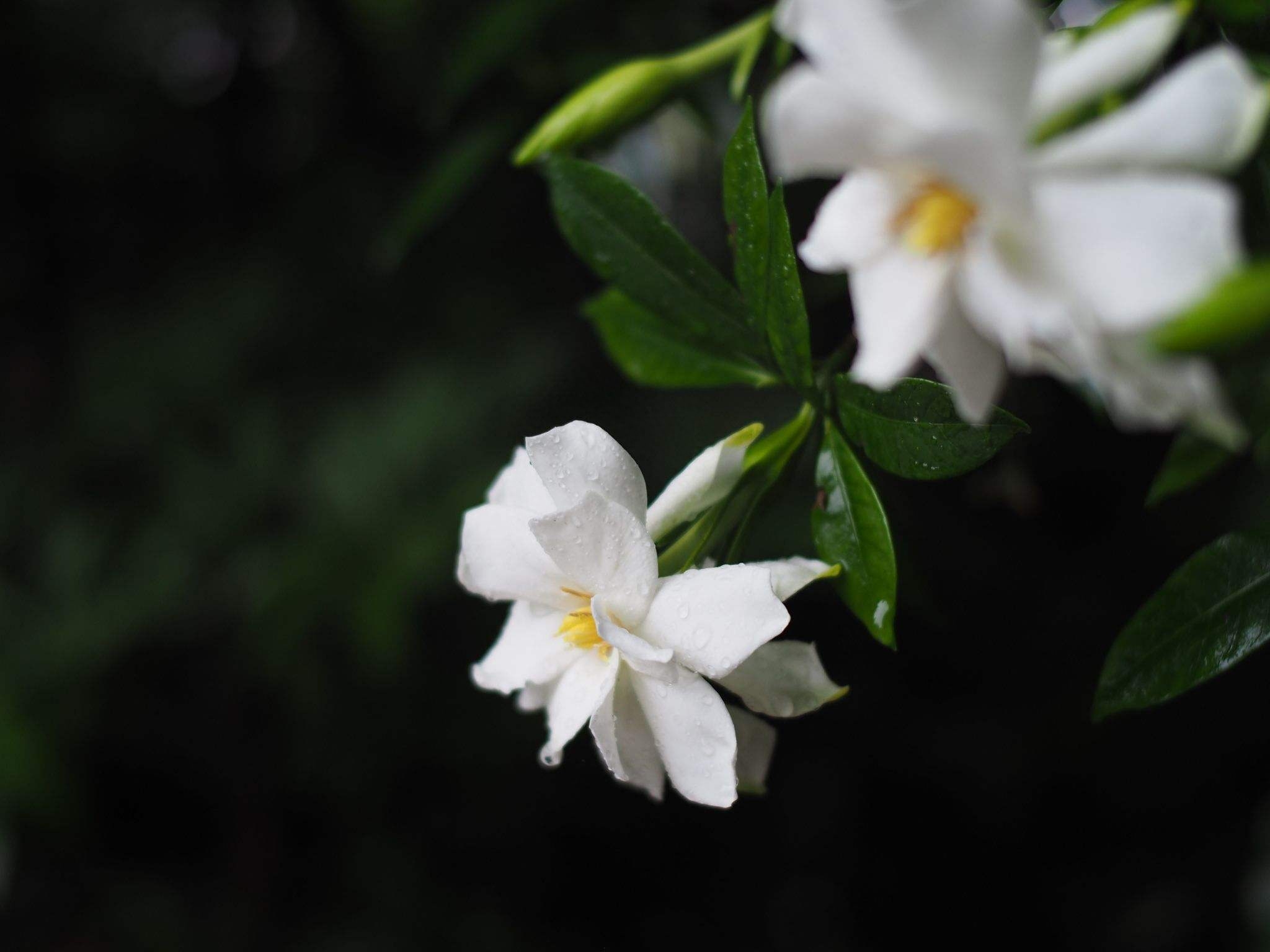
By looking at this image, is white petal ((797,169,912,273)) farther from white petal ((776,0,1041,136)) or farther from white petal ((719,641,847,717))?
Answer: white petal ((719,641,847,717))

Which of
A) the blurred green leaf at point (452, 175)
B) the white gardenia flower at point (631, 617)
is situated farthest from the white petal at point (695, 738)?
the blurred green leaf at point (452, 175)

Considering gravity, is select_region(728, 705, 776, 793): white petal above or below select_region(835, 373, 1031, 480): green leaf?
below

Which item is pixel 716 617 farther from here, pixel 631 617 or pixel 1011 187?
pixel 1011 187

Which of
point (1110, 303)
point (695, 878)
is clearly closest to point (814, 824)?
point (695, 878)

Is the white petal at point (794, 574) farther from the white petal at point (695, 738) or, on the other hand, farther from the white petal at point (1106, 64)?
the white petal at point (1106, 64)

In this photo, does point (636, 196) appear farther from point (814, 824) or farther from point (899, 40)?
point (814, 824)

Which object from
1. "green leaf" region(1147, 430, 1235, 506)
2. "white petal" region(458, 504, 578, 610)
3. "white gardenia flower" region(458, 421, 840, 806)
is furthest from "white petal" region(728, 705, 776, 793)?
"green leaf" region(1147, 430, 1235, 506)

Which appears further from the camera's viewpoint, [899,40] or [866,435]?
[866,435]
